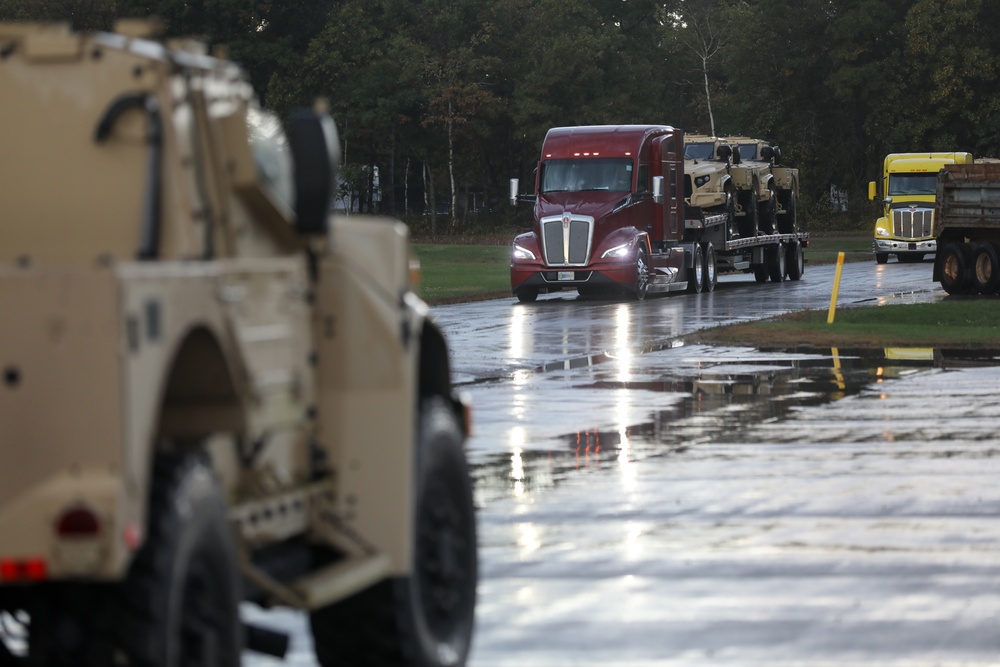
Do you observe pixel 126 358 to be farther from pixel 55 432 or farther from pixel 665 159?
pixel 665 159

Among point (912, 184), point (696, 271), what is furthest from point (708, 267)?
point (912, 184)

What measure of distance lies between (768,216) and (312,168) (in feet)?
145

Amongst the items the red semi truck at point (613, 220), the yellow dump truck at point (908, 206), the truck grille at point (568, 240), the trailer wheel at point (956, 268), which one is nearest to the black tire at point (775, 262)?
the red semi truck at point (613, 220)

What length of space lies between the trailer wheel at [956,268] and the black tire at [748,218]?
288 inches

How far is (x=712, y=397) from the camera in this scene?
20.2 m

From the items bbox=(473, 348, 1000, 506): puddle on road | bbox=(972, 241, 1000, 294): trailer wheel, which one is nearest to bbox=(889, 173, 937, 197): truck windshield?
bbox=(972, 241, 1000, 294): trailer wheel

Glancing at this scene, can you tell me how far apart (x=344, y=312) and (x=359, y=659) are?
1.33 meters

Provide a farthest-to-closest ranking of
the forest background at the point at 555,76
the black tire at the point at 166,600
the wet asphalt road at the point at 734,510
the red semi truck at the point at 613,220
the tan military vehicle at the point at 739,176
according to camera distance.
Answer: the forest background at the point at 555,76, the tan military vehicle at the point at 739,176, the red semi truck at the point at 613,220, the wet asphalt road at the point at 734,510, the black tire at the point at 166,600

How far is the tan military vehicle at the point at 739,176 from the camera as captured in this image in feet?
154

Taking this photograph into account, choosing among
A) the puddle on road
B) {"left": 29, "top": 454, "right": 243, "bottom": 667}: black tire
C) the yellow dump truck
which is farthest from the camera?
the yellow dump truck

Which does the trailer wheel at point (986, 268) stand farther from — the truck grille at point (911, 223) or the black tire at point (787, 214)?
the truck grille at point (911, 223)

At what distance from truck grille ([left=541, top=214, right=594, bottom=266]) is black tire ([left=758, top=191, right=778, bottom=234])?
1030 cm

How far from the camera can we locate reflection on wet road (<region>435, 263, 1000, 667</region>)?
8.41 metres

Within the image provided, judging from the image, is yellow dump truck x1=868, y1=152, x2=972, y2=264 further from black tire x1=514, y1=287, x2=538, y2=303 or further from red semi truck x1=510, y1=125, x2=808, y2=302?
black tire x1=514, y1=287, x2=538, y2=303
